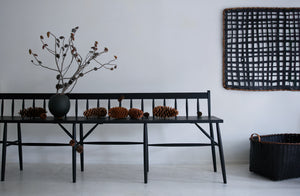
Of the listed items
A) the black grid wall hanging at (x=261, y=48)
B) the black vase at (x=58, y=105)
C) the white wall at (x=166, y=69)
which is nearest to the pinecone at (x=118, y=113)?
the black vase at (x=58, y=105)

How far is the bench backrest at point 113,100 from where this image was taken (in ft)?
7.50

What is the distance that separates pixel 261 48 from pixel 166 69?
3.40ft

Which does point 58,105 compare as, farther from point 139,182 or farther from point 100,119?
point 139,182

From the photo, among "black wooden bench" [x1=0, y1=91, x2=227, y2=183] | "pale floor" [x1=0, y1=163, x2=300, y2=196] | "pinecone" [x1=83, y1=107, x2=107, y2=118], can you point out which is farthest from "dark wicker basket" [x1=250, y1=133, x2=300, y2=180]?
"pinecone" [x1=83, y1=107, x2=107, y2=118]

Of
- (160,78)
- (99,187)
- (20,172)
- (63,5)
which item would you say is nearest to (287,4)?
(160,78)

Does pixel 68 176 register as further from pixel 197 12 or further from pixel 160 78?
pixel 197 12

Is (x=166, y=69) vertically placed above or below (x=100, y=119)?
above

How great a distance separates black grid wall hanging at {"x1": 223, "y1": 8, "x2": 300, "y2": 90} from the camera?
251 centimetres

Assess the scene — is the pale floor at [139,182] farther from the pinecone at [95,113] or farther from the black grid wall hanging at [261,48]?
the black grid wall hanging at [261,48]

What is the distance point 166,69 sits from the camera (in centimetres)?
257

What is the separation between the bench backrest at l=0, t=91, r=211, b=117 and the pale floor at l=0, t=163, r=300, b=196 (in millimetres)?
571

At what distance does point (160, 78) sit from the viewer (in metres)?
2.58

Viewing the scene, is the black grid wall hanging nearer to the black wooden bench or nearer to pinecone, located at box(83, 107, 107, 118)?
the black wooden bench

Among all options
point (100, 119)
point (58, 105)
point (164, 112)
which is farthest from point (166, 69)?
point (58, 105)
